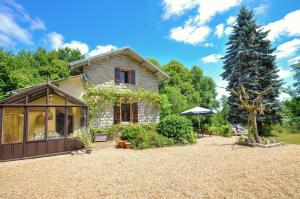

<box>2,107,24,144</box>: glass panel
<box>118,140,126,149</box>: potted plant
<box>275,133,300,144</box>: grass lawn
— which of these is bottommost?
<box>275,133,300,144</box>: grass lawn

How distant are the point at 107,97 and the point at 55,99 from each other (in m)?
4.33

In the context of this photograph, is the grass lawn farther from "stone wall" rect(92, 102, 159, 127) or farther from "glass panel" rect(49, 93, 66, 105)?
"glass panel" rect(49, 93, 66, 105)

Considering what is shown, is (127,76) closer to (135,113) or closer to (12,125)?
(135,113)

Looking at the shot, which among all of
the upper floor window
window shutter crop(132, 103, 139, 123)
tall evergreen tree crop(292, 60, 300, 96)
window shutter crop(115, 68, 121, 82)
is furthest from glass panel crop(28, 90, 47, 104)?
tall evergreen tree crop(292, 60, 300, 96)

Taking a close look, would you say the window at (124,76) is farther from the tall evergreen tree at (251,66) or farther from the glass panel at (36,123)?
the tall evergreen tree at (251,66)

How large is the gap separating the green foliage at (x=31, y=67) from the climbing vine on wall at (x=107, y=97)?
10.2ft

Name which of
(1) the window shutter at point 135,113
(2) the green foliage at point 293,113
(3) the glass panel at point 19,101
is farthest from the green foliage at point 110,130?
(2) the green foliage at point 293,113

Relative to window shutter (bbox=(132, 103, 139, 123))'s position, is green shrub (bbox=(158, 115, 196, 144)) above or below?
below

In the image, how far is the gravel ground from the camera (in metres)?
4.27

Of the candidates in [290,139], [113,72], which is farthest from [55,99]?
[290,139]

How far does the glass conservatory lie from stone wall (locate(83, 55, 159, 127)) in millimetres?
3457

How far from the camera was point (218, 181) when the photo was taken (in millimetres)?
4859

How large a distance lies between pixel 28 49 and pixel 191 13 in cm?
2628

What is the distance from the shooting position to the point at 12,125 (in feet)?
26.8
